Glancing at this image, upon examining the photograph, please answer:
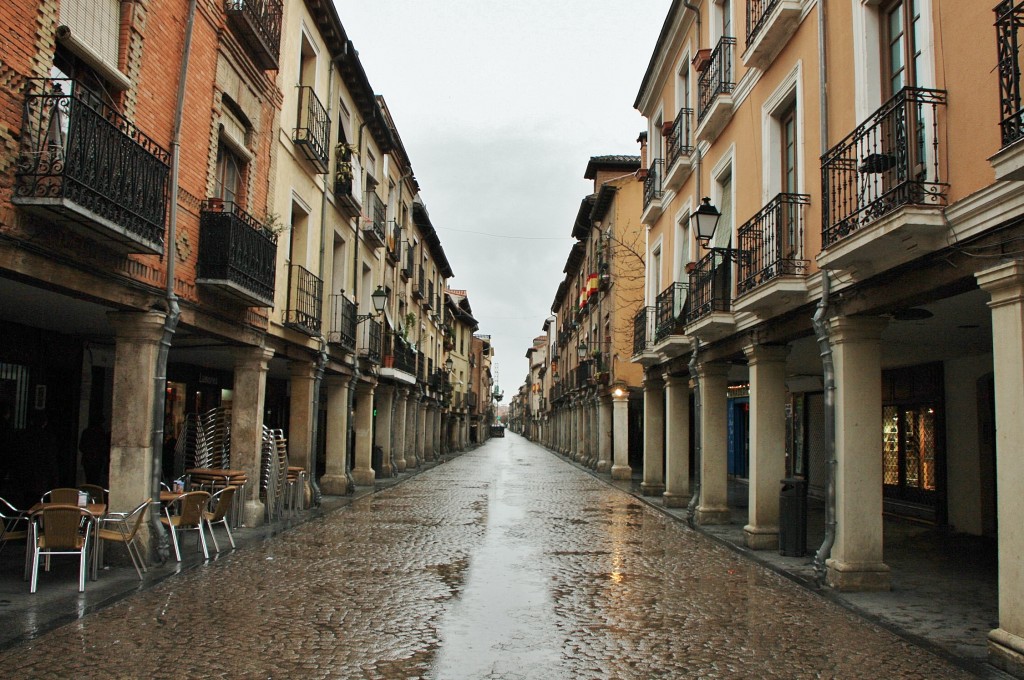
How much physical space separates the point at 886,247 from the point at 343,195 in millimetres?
12819

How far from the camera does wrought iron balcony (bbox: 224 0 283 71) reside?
440 inches

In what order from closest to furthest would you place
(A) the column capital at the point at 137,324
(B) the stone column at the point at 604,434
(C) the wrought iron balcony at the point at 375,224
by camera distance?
(A) the column capital at the point at 137,324 → (C) the wrought iron balcony at the point at 375,224 → (B) the stone column at the point at 604,434

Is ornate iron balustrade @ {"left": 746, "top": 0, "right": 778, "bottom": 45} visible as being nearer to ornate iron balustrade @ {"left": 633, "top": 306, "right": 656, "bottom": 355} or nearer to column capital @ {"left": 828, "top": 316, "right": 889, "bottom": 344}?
column capital @ {"left": 828, "top": 316, "right": 889, "bottom": 344}

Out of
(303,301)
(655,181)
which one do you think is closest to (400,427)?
(655,181)

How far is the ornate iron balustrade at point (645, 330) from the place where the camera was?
62.1 ft

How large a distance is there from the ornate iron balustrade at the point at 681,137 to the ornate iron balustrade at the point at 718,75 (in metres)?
1.31

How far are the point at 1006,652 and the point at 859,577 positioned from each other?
2813 millimetres

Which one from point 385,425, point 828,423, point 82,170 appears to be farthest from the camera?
point 385,425

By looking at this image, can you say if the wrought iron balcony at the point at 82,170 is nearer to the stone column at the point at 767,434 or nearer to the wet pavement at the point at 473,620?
the wet pavement at the point at 473,620

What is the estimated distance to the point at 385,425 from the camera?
86.6 feet

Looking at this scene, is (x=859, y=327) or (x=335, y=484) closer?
(x=859, y=327)

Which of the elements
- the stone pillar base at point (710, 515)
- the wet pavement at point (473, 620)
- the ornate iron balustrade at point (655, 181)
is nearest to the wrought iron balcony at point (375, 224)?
the ornate iron balustrade at point (655, 181)

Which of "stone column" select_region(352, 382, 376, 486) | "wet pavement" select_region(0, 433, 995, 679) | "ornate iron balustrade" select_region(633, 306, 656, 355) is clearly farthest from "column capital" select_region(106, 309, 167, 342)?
"stone column" select_region(352, 382, 376, 486)

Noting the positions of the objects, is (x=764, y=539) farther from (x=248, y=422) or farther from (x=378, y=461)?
(x=378, y=461)
